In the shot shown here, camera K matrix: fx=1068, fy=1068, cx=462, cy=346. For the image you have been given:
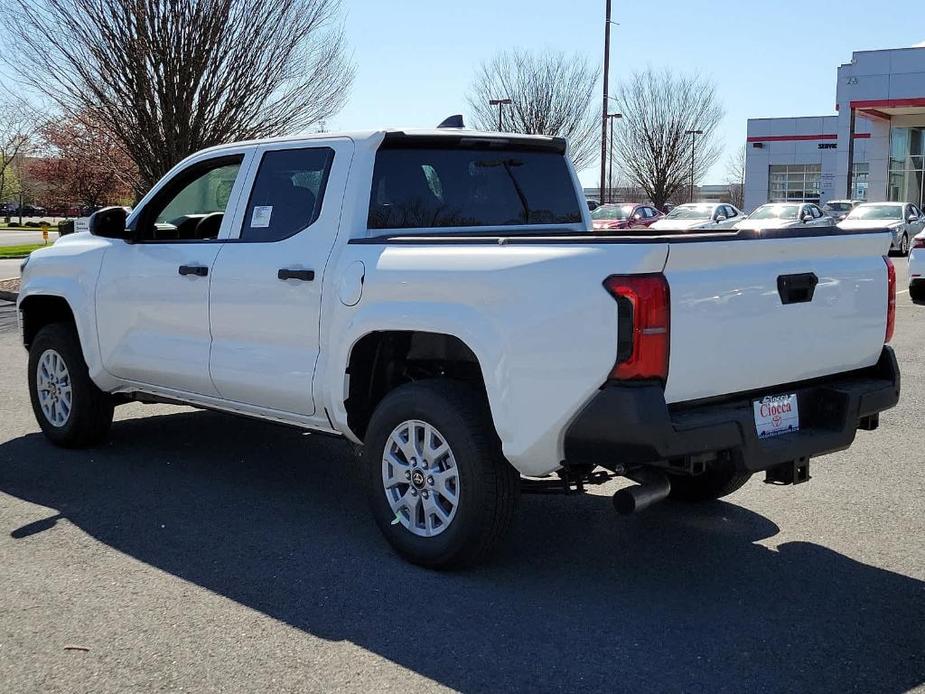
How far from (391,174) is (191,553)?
207 cm

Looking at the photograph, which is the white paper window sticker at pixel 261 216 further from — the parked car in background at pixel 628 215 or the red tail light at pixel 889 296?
the parked car in background at pixel 628 215

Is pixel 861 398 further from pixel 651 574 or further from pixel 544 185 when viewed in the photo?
pixel 544 185

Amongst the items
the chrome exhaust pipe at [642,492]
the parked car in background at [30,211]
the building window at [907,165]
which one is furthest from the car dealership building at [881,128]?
the parked car in background at [30,211]

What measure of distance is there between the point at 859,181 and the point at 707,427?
54312 millimetres

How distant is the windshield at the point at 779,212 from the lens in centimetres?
3180

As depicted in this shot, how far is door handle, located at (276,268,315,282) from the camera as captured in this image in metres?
5.12

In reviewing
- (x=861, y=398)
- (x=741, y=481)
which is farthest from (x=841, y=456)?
(x=861, y=398)

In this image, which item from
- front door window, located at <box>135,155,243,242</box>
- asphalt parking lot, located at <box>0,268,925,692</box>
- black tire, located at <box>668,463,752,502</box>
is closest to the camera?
asphalt parking lot, located at <box>0,268,925,692</box>

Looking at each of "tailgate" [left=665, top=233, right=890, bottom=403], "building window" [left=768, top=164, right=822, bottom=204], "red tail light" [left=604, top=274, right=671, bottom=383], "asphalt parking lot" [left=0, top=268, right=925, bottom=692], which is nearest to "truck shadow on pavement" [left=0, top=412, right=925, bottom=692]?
"asphalt parking lot" [left=0, top=268, right=925, bottom=692]

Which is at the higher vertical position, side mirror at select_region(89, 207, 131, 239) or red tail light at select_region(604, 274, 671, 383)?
side mirror at select_region(89, 207, 131, 239)

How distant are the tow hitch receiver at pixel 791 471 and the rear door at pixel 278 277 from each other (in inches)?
85.5

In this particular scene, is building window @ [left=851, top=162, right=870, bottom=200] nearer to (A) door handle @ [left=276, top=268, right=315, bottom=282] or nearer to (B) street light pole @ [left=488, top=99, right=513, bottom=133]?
(B) street light pole @ [left=488, top=99, right=513, bottom=133]

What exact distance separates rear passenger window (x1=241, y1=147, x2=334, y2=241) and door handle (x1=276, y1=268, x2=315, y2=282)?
23 centimetres

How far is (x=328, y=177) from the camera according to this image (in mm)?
5312
